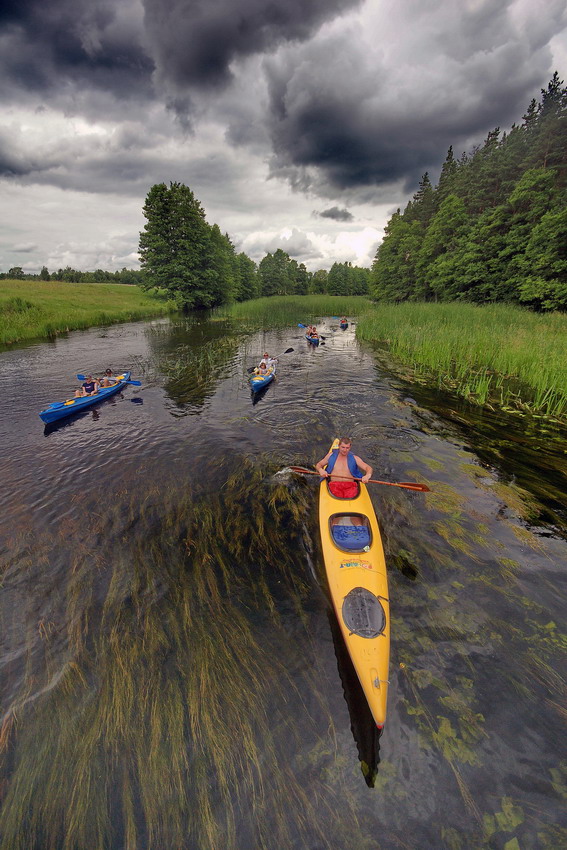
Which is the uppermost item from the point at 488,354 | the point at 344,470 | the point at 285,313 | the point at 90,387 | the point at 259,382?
the point at 285,313

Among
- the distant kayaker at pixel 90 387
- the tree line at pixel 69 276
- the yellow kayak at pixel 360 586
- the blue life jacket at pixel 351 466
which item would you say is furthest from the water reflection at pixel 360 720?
the tree line at pixel 69 276

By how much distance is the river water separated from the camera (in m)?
2.92

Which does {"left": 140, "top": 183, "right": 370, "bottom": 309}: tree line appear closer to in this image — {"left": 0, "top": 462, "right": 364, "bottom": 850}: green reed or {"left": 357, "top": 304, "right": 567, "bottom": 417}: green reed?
{"left": 357, "top": 304, "right": 567, "bottom": 417}: green reed

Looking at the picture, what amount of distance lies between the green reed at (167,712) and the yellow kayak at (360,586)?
73cm

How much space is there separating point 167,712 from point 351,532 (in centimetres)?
345

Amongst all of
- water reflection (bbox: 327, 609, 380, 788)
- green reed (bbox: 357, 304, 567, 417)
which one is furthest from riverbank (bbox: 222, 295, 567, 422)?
water reflection (bbox: 327, 609, 380, 788)

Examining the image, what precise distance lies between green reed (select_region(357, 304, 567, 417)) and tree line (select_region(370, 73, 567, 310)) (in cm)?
350

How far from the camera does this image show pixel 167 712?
360 centimetres

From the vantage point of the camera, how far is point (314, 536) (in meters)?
6.28

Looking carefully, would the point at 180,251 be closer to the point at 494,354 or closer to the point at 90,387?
the point at 90,387

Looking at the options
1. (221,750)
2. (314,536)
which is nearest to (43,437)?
(314,536)

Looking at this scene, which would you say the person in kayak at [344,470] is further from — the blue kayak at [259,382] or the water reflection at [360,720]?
the blue kayak at [259,382]

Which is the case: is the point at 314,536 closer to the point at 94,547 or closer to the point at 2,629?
the point at 94,547

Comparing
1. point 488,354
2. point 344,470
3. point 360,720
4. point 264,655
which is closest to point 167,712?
point 264,655
